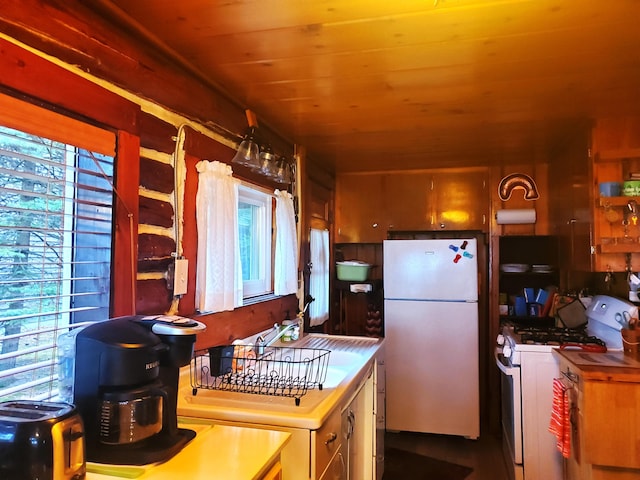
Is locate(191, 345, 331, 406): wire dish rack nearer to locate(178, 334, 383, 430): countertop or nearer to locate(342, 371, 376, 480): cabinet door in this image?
locate(178, 334, 383, 430): countertop

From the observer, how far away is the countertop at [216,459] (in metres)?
1.08

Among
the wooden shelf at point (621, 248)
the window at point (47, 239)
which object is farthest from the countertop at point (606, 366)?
the window at point (47, 239)

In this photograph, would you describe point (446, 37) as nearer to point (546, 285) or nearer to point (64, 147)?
point (64, 147)

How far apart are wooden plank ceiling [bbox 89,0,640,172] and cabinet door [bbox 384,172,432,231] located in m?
1.11

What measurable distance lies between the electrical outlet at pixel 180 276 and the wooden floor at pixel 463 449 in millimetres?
2276

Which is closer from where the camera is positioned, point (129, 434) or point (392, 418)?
point (129, 434)

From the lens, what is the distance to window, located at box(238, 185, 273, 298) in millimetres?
2615

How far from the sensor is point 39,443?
0.89 m

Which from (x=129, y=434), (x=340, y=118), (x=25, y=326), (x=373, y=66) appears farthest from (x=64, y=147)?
(x=340, y=118)

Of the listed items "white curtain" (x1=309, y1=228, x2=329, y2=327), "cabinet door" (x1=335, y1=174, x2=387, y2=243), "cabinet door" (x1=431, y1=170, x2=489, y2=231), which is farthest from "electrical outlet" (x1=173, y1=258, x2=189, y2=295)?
"cabinet door" (x1=431, y1=170, x2=489, y2=231)

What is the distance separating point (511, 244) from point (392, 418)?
1734mm

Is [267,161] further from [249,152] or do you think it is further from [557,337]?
[557,337]

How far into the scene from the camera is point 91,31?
4.52 feet

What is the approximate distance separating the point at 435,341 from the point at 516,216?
118cm
